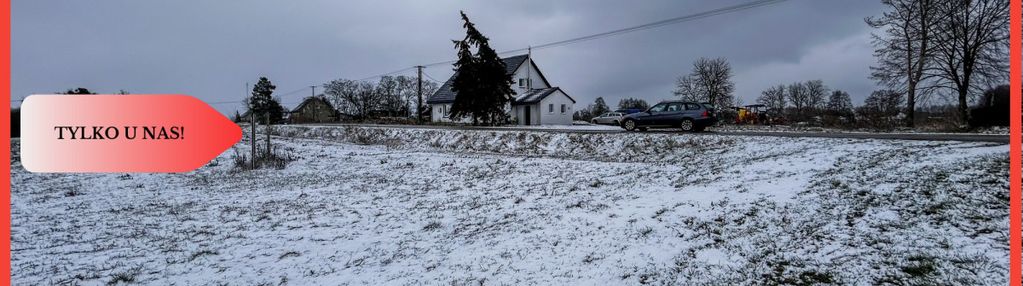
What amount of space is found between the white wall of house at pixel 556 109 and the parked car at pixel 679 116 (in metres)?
17.3

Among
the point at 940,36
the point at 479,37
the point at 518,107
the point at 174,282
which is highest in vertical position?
the point at 479,37

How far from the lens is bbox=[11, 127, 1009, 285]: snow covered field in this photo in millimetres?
5074

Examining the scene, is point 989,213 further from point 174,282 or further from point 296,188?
point 296,188

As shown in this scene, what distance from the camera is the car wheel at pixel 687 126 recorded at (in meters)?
→ 19.4

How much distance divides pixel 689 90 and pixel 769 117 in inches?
769

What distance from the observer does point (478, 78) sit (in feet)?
107

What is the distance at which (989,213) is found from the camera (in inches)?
222

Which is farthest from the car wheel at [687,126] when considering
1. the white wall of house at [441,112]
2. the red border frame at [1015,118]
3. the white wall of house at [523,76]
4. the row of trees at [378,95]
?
the row of trees at [378,95]

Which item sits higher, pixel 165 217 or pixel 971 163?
pixel 971 163

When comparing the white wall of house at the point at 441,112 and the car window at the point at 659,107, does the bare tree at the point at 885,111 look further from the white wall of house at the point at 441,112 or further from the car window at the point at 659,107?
the white wall of house at the point at 441,112

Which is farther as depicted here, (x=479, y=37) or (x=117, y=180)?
(x=479, y=37)

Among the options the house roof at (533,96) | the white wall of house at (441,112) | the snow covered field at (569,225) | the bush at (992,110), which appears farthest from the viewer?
the white wall of house at (441,112)

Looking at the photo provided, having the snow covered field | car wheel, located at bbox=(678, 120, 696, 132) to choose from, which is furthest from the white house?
the snow covered field

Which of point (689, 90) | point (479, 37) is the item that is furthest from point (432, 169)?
point (689, 90)
